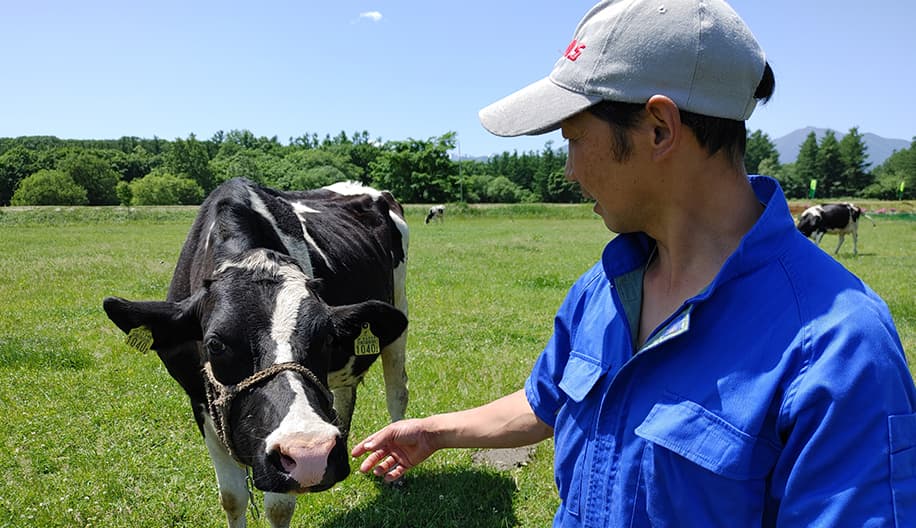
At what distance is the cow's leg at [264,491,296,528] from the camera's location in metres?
3.40

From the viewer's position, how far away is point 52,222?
105 ft

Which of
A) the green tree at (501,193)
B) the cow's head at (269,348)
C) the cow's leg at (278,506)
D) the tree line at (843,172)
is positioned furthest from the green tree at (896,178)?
the cow's head at (269,348)

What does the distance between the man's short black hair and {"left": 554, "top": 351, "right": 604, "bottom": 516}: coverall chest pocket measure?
1.87ft

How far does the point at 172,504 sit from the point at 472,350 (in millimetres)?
4200

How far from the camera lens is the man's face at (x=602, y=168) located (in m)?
1.49

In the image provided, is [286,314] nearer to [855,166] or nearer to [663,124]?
[663,124]

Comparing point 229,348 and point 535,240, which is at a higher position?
point 229,348

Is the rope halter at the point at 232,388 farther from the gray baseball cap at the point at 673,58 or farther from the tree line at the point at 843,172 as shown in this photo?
the tree line at the point at 843,172

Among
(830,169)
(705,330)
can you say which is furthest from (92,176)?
(830,169)

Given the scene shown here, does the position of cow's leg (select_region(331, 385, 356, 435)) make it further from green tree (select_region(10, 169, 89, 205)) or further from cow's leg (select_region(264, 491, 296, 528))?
green tree (select_region(10, 169, 89, 205))

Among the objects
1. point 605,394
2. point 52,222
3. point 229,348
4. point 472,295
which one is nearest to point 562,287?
point 472,295

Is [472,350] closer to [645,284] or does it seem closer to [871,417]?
[645,284]

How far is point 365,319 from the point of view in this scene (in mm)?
3260

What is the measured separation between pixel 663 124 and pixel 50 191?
85278mm
